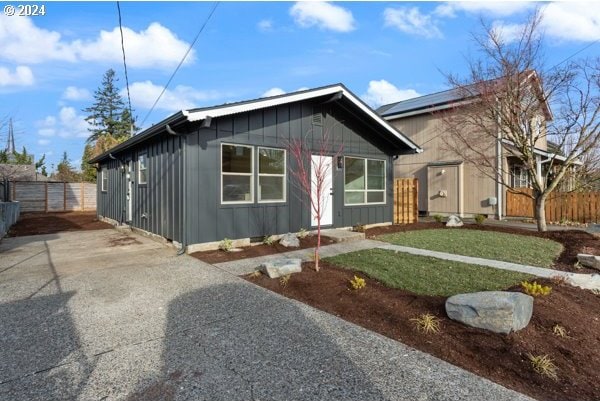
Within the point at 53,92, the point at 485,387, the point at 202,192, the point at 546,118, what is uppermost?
the point at 53,92

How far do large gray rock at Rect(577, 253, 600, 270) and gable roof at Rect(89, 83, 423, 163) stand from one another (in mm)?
5921

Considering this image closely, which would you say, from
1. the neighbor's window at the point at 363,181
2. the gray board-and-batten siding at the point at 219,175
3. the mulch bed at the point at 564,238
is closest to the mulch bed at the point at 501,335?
the mulch bed at the point at 564,238

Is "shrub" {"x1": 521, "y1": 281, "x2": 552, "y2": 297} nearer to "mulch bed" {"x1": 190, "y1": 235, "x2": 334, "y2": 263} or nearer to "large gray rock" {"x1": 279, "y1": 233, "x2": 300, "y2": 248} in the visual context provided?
"mulch bed" {"x1": 190, "y1": 235, "x2": 334, "y2": 263}

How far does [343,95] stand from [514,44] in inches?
198

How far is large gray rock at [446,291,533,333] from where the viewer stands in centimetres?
316

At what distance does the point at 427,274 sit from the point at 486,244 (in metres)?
3.52

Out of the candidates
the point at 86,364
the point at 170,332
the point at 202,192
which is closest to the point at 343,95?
the point at 202,192

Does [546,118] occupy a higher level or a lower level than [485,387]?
higher

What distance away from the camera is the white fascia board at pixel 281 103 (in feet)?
22.2

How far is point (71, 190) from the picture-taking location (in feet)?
68.0

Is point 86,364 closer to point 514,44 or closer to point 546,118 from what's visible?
point 514,44

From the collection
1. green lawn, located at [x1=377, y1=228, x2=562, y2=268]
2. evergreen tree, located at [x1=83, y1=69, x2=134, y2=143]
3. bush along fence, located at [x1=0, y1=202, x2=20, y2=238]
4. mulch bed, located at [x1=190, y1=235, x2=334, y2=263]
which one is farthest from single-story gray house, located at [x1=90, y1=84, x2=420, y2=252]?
evergreen tree, located at [x1=83, y1=69, x2=134, y2=143]

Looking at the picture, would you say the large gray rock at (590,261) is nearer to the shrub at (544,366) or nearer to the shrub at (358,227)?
the shrub at (544,366)

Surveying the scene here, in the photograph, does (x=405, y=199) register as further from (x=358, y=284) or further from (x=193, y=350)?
(x=193, y=350)
